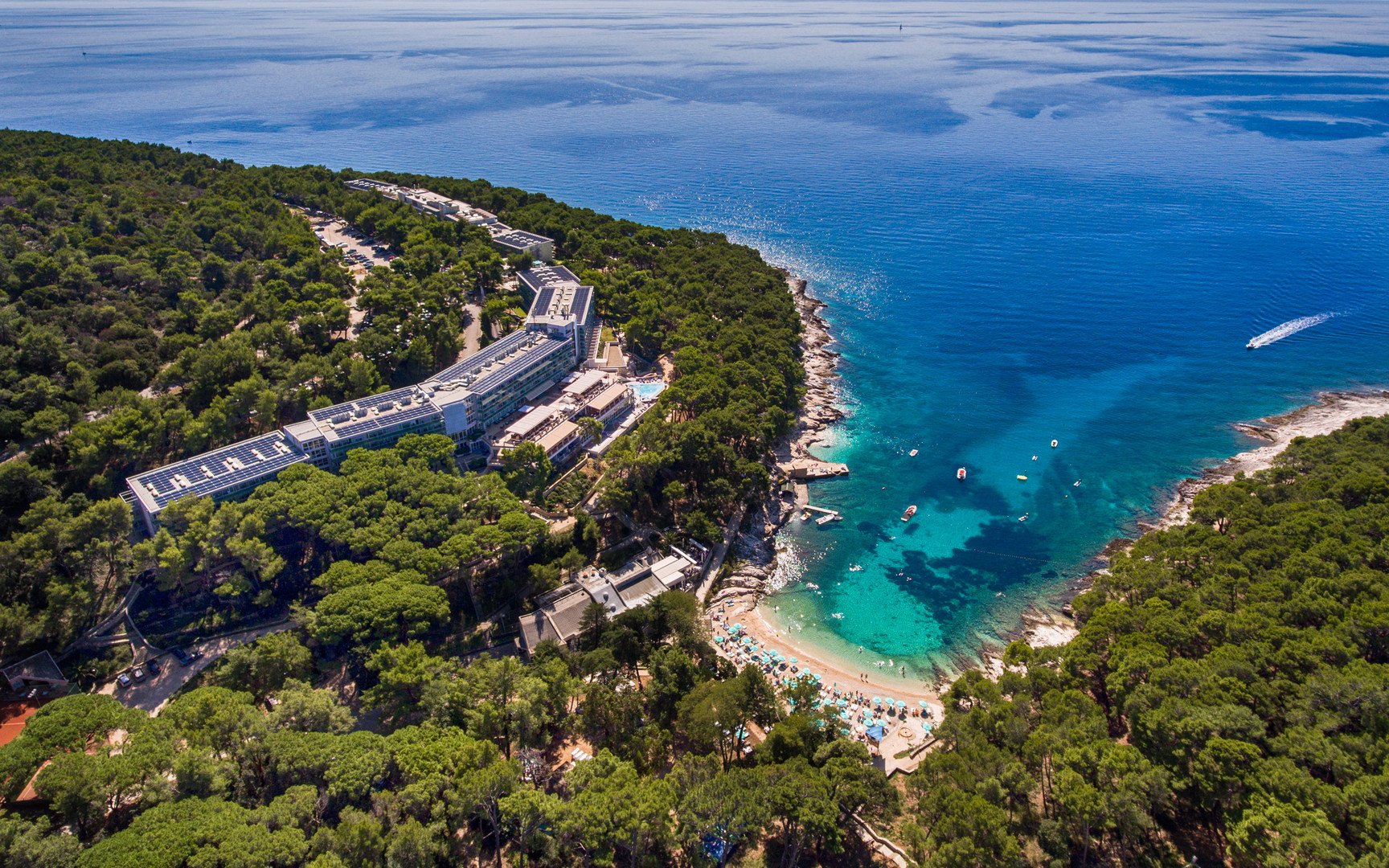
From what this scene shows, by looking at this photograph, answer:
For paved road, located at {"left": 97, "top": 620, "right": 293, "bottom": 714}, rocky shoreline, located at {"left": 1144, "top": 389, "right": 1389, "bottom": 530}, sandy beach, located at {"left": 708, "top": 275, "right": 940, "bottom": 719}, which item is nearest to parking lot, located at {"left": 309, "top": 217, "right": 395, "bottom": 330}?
paved road, located at {"left": 97, "top": 620, "right": 293, "bottom": 714}

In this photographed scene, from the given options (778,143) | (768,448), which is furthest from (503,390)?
(778,143)

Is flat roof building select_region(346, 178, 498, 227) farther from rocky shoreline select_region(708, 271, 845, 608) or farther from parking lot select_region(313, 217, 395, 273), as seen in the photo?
rocky shoreline select_region(708, 271, 845, 608)

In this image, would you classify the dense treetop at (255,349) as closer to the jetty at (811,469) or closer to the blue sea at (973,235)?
the jetty at (811,469)

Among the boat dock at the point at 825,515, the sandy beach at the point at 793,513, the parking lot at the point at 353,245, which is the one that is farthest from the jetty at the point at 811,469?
the parking lot at the point at 353,245

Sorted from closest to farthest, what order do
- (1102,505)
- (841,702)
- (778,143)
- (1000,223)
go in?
(841,702) → (1102,505) → (1000,223) → (778,143)

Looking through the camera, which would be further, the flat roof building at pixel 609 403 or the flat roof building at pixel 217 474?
the flat roof building at pixel 609 403

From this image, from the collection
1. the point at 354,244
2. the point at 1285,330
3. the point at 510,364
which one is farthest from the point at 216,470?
the point at 1285,330

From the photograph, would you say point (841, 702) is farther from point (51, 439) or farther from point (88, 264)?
point (88, 264)
